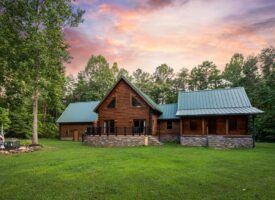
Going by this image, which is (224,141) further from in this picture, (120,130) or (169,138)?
(120,130)

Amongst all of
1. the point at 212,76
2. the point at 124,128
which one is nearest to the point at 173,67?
the point at 212,76

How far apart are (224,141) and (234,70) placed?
3044cm

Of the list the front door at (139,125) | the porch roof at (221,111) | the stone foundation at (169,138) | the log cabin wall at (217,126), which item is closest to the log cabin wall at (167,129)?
the stone foundation at (169,138)

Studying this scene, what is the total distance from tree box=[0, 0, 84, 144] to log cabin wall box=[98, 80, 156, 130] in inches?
288

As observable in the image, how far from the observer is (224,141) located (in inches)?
885

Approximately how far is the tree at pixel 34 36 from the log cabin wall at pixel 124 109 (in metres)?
7.33

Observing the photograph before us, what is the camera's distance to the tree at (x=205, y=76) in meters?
48.9

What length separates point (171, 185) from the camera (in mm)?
7867

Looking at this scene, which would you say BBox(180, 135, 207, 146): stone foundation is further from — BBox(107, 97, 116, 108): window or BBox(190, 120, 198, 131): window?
BBox(107, 97, 116, 108): window

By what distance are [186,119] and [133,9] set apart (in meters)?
13.5

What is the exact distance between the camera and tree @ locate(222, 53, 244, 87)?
4513 centimetres

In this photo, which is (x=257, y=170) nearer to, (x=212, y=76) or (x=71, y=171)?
(x=71, y=171)

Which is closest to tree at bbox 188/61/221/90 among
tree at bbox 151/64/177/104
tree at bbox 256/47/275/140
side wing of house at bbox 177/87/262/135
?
tree at bbox 151/64/177/104

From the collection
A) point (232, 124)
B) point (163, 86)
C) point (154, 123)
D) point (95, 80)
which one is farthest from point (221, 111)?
point (95, 80)
